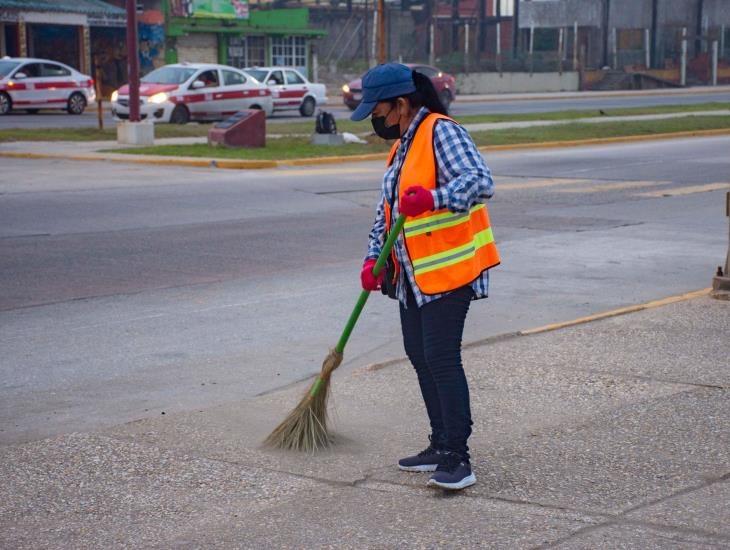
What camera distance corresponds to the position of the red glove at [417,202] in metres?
4.76

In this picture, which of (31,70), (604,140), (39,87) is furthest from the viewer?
(39,87)

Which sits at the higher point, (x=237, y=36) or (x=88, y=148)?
(x=237, y=36)

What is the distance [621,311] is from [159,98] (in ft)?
78.3

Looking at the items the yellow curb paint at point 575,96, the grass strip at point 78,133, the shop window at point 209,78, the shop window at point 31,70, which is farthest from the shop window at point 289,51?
the grass strip at point 78,133

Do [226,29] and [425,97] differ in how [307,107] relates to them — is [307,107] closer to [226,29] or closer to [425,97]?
[226,29]

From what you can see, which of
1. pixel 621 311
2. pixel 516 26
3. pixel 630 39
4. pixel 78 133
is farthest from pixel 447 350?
pixel 630 39

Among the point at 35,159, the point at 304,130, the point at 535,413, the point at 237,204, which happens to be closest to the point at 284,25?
the point at 304,130

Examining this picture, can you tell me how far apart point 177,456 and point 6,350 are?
267 cm

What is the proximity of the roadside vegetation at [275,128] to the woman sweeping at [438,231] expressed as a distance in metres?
20.5

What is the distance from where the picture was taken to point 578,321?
27.8ft

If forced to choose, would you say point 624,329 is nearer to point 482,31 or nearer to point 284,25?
point 284,25

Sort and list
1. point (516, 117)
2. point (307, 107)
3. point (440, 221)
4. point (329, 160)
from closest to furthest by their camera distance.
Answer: point (440, 221)
point (329, 160)
point (516, 117)
point (307, 107)

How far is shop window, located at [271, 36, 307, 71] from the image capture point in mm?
54781

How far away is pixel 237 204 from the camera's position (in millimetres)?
15922
